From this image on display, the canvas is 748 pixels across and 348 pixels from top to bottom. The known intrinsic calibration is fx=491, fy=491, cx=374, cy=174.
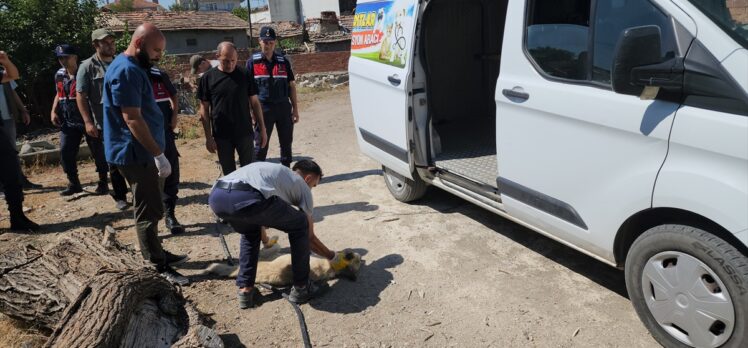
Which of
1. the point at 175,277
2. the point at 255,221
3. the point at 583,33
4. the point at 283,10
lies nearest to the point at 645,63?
the point at 583,33

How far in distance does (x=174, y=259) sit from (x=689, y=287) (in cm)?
369

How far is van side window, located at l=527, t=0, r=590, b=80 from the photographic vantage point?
9.24 ft

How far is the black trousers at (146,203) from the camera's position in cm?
353

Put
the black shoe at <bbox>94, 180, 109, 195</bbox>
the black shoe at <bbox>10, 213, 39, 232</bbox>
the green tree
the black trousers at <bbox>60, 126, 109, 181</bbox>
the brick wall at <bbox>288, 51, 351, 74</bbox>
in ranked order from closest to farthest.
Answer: the black shoe at <bbox>10, 213, 39, 232</bbox>
the black trousers at <bbox>60, 126, 109, 181</bbox>
the black shoe at <bbox>94, 180, 109, 195</bbox>
the green tree
the brick wall at <bbox>288, 51, 351, 74</bbox>

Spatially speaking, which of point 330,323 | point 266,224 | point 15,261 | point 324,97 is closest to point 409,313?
point 330,323

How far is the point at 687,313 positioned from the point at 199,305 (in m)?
3.01

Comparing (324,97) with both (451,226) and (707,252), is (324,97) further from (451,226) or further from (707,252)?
(707,252)

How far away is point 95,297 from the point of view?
2.74 meters

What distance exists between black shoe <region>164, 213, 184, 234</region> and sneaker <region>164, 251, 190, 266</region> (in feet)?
2.26

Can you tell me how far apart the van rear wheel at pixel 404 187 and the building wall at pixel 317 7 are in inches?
1691

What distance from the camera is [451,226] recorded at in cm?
451

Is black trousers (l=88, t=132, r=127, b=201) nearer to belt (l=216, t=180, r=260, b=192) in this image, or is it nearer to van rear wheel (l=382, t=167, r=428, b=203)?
belt (l=216, t=180, r=260, b=192)

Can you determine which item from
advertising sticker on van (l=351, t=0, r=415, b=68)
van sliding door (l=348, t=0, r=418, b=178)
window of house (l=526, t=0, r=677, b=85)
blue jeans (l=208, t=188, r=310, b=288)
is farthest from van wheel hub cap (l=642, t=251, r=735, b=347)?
advertising sticker on van (l=351, t=0, r=415, b=68)

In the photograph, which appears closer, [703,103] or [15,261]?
[703,103]
